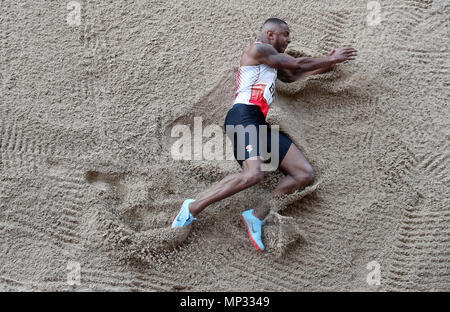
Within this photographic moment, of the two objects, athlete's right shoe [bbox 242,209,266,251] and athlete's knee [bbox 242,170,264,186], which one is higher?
athlete's knee [bbox 242,170,264,186]

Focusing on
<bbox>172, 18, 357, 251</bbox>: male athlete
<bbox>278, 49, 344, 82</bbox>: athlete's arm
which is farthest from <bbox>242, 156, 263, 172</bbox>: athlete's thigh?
<bbox>278, 49, 344, 82</bbox>: athlete's arm

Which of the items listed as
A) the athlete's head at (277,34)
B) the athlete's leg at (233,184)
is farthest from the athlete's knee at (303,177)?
the athlete's head at (277,34)

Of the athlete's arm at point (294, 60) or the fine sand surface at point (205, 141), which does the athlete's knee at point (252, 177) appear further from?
the athlete's arm at point (294, 60)

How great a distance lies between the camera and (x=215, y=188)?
156 inches

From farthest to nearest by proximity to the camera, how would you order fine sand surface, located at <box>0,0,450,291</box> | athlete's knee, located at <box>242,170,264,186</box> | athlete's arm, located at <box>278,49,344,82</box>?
athlete's arm, located at <box>278,49,344,82</box>
fine sand surface, located at <box>0,0,450,291</box>
athlete's knee, located at <box>242,170,264,186</box>

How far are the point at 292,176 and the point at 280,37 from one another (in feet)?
3.44

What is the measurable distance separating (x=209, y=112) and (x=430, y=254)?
1.95m

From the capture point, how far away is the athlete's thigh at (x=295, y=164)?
400 centimetres

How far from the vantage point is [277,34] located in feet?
13.6

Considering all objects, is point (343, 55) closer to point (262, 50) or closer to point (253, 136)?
point (262, 50)

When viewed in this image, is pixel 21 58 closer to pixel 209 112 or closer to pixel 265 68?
pixel 209 112

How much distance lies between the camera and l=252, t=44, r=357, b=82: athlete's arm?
4027 mm

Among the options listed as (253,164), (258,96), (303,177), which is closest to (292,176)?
(303,177)

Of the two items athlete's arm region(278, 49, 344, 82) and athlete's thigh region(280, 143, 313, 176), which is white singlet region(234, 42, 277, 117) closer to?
athlete's arm region(278, 49, 344, 82)
